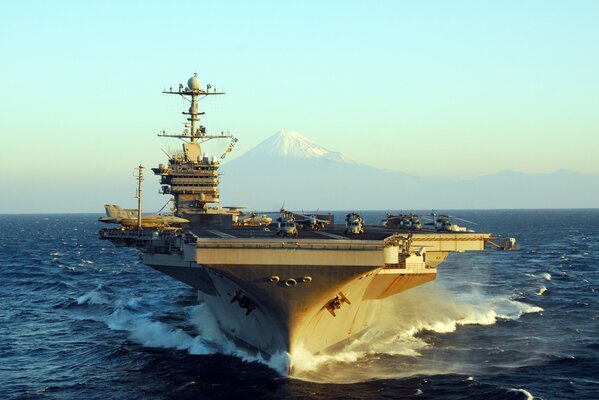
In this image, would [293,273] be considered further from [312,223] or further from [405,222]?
[405,222]

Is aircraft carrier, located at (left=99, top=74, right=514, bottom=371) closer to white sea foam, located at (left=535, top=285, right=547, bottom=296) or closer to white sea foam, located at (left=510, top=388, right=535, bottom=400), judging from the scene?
white sea foam, located at (left=510, top=388, right=535, bottom=400)

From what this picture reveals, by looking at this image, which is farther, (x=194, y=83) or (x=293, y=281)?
(x=194, y=83)

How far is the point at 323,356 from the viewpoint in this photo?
29891 mm

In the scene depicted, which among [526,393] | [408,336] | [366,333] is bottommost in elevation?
[526,393]

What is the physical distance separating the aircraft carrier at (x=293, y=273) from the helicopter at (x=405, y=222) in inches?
220

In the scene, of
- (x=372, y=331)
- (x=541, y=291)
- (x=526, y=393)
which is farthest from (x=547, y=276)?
(x=526, y=393)

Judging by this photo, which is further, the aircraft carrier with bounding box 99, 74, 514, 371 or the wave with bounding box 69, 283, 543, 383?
the wave with bounding box 69, 283, 543, 383

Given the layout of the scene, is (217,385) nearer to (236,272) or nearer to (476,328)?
(236,272)

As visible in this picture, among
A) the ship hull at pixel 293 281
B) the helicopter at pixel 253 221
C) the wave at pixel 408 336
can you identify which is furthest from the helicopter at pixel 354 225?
the helicopter at pixel 253 221

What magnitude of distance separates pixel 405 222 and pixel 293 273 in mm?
21006

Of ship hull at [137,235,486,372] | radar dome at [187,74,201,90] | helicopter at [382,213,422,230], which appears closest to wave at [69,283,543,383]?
ship hull at [137,235,486,372]

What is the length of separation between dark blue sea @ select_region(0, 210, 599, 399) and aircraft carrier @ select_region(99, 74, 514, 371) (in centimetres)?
123

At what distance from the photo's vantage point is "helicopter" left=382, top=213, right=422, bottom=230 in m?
44.5

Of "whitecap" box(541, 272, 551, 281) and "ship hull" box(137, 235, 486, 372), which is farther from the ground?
"ship hull" box(137, 235, 486, 372)
